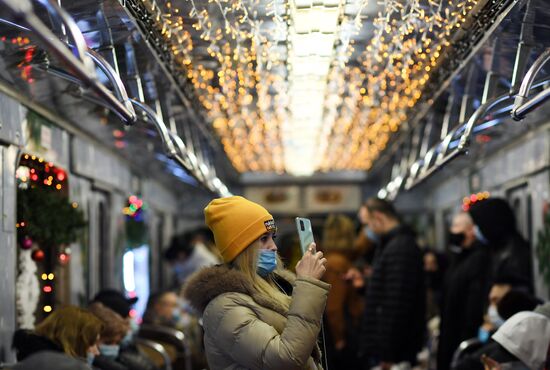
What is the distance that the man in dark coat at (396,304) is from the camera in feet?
22.9

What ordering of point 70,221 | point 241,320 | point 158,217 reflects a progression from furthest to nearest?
point 158,217, point 70,221, point 241,320

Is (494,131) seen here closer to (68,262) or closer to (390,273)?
(390,273)

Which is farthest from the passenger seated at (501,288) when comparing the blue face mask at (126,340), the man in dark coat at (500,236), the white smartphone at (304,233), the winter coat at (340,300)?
the white smartphone at (304,233)

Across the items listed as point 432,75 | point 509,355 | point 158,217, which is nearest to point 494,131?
point 432,75

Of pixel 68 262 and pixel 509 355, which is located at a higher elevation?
pixel 68 262

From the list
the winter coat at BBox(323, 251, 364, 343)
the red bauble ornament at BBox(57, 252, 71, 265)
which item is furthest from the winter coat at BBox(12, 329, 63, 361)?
the winter coat at BBox(323, 251, 364, 343)

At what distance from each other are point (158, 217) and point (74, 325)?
815cm

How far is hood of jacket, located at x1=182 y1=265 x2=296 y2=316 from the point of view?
335 centimetres

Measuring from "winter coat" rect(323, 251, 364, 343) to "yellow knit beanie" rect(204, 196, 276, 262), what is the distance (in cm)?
499

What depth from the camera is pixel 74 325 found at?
4.75 meters

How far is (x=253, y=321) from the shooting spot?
10.7 ft

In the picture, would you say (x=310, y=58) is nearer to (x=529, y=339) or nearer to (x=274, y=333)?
(x=529, y=339)

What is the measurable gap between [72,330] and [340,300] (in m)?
4.19

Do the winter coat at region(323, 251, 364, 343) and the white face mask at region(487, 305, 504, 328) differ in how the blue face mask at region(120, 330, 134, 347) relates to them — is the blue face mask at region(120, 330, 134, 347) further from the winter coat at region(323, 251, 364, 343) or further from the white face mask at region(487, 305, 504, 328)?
the winter coat at region(323, 251, 364, 343)
